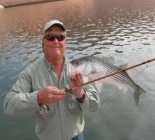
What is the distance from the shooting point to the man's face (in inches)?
138

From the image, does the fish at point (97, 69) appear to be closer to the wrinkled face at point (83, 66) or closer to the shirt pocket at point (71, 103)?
the wrinkled face at point (83, 66)

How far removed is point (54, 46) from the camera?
353cm

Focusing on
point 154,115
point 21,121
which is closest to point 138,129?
point 154,115

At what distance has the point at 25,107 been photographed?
3.03 m

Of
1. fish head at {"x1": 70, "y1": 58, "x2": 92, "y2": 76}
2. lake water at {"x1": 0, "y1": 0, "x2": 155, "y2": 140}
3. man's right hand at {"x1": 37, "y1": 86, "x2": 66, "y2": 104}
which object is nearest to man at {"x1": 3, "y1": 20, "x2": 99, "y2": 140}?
fish head at {"x1": 70, "y1": 58, "x2": 92, "y2": 76}

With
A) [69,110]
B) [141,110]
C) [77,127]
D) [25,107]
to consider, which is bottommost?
[141,110]

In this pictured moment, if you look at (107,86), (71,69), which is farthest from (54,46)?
(107,86)

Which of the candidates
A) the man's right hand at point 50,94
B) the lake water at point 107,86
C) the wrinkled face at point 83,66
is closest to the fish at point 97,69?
the wrinkled face at point 83,66

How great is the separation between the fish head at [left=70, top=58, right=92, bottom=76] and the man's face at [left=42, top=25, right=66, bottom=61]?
1.16ft

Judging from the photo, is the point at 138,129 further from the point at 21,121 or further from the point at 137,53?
the point at 137,53

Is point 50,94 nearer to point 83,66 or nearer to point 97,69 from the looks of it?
point 83,66

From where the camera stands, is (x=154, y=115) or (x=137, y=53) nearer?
(x=154, y=115)

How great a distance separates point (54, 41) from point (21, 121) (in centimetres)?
413

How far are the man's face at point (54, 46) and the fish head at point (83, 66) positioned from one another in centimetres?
35
